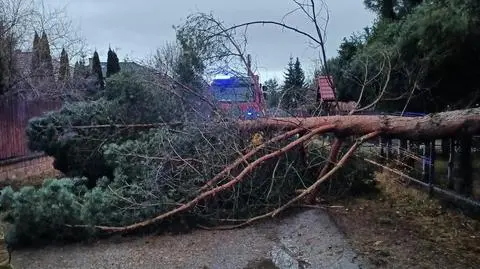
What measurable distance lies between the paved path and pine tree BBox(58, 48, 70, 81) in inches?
424

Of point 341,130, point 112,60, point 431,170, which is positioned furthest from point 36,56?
point 431,170

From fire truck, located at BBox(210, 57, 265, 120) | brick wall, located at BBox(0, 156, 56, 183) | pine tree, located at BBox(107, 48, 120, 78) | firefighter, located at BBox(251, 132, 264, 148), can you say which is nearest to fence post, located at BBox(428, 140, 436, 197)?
firefighter, located at BBox(251, 132, 264, 148)

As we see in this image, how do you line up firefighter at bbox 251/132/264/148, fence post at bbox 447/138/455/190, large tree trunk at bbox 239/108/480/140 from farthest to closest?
1. firefighter at bbox 251/132/264/148
2. fence post at bbox 447/138/455/190
3. large tree trunk at bbox 239/108/480/140

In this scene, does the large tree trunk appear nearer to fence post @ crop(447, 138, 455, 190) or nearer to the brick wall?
fence post @ crop(447, 138, 455, 190)

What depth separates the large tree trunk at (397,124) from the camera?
6406mm

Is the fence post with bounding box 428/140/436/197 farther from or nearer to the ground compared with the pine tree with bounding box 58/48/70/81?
nearer to the ground

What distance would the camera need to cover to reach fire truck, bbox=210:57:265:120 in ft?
31.1

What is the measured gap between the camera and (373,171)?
9.88m

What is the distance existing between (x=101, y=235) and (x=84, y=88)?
1091cm

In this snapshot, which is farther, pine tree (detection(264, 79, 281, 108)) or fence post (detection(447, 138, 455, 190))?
pine tree (detection(264, 79, 281, 108))

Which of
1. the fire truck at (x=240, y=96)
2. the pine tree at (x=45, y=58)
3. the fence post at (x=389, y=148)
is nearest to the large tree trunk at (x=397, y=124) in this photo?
the fire truck at (x=240, y=96)

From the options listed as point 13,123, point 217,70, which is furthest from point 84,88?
point 217,70

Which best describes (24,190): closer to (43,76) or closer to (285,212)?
(285,212)

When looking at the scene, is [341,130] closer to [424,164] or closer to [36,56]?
[424,164]
